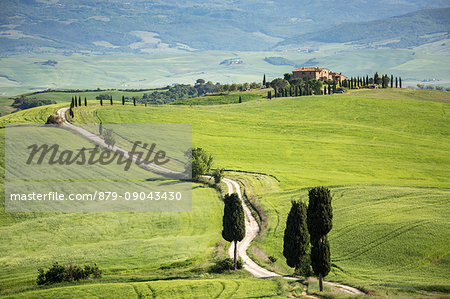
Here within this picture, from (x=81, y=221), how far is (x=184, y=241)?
48.0ft

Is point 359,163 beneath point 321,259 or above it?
above

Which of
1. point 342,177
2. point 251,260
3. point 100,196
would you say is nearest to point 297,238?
point 251,260

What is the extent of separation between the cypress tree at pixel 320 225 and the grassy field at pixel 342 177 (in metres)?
3.57

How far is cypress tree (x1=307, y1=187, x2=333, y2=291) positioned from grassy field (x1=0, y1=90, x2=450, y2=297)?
3.57 meters

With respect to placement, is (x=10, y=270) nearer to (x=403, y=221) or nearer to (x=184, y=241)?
(x=184, y=241)

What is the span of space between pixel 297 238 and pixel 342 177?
46.0 meters

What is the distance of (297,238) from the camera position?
49.0m

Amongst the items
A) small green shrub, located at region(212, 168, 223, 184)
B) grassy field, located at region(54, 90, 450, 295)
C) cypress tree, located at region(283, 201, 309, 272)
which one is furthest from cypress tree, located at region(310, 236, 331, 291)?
small green shrub, located at region(212, 168, 223, 184)

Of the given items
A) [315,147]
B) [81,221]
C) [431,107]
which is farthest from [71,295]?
[431,107]

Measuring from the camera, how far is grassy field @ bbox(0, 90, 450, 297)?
163 feet

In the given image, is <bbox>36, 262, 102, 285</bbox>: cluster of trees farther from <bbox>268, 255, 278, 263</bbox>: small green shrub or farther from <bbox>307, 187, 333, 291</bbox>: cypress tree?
<bbox>307, 187, 333, 291</bbox>: cypress tree

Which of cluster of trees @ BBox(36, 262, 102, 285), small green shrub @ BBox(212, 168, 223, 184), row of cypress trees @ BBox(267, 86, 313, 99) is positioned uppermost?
row of cypress trees @ BBox(267, 86, 313, 99)

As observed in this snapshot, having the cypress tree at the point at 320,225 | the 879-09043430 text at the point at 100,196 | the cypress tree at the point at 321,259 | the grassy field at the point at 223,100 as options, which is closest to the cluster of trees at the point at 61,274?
the cypress tree at the point at 321,259

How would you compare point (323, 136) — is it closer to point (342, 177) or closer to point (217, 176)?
point (342, 177)
